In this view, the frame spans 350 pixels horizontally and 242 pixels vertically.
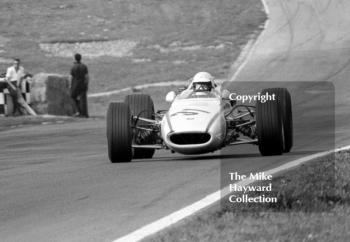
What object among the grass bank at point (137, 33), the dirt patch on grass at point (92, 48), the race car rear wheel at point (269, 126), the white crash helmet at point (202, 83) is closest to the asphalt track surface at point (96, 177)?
the race car rear wheel at point (269, 126)

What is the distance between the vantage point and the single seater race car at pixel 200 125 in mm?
16234

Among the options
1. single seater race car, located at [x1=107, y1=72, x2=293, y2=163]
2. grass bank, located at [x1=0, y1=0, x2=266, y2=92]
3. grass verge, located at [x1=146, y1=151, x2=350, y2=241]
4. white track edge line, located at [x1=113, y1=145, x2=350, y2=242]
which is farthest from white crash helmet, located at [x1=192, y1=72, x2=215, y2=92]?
→ grass bank, located at [x1=0, y1=0, x2=266, y2=92]

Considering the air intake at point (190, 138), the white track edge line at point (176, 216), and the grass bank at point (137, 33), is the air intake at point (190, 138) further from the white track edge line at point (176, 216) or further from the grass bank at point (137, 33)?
the grass bank at point (137, 33)

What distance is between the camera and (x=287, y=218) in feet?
33.0

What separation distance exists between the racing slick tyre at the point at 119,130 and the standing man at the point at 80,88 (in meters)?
15.2

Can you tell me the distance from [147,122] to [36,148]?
489 centimetres

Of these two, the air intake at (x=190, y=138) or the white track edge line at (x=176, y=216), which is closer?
the white track edge line at (x=176, y=216)

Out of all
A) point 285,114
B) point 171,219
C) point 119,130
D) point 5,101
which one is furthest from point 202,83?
point 5,101

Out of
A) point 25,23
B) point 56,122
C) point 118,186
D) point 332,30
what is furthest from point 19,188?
point 25,23

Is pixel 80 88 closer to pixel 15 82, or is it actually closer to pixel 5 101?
pixel 15 82

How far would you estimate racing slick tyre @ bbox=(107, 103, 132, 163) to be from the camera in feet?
54.2

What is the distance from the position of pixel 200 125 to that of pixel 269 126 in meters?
0.97

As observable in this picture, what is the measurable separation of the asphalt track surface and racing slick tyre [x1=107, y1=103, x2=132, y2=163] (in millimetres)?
267

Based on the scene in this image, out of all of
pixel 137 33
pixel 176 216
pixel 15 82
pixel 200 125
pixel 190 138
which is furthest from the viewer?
pixel 137 33
